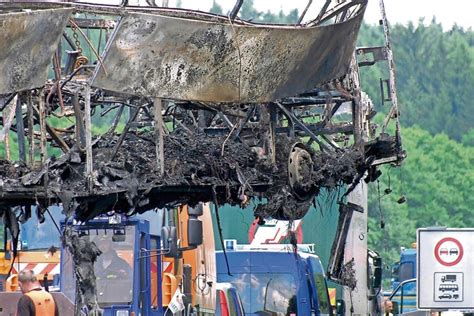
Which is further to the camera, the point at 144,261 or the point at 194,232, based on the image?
the point at 144,261

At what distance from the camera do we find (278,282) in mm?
25594

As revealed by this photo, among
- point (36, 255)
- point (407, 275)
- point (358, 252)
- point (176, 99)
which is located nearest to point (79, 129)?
point (176, 99)

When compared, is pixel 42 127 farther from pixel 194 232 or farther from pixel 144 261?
pixel 144 261

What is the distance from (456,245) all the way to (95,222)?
4485mm

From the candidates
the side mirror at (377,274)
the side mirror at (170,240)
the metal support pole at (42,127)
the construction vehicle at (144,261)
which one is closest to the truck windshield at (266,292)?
the side mirror at (377,274)

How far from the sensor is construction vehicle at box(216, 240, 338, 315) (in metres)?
25.3

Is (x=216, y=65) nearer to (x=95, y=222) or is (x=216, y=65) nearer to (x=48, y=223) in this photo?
(x=95, y=222)

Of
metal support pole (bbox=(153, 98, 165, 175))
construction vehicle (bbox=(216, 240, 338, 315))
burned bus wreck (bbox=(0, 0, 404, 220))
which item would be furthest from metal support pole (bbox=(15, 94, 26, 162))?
construction vehicle (bbox=(216, 240, 338, 315))

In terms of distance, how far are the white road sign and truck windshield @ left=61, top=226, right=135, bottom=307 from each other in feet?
12.7

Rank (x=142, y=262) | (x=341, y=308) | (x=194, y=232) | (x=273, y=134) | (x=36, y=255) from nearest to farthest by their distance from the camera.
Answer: (x=273, y=134) → (x=194, y=232) → (x=142, y=262) → (x=341, y=308) → (x=36, y=255)

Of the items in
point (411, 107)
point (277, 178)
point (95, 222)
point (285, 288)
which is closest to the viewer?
point (277, 178)

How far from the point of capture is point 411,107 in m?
124

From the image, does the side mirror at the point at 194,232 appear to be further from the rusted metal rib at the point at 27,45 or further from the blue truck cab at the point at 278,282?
the rusted metal rib at the point at 27,45

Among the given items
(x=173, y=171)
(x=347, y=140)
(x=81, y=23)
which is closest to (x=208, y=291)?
(x=347, y=140)
